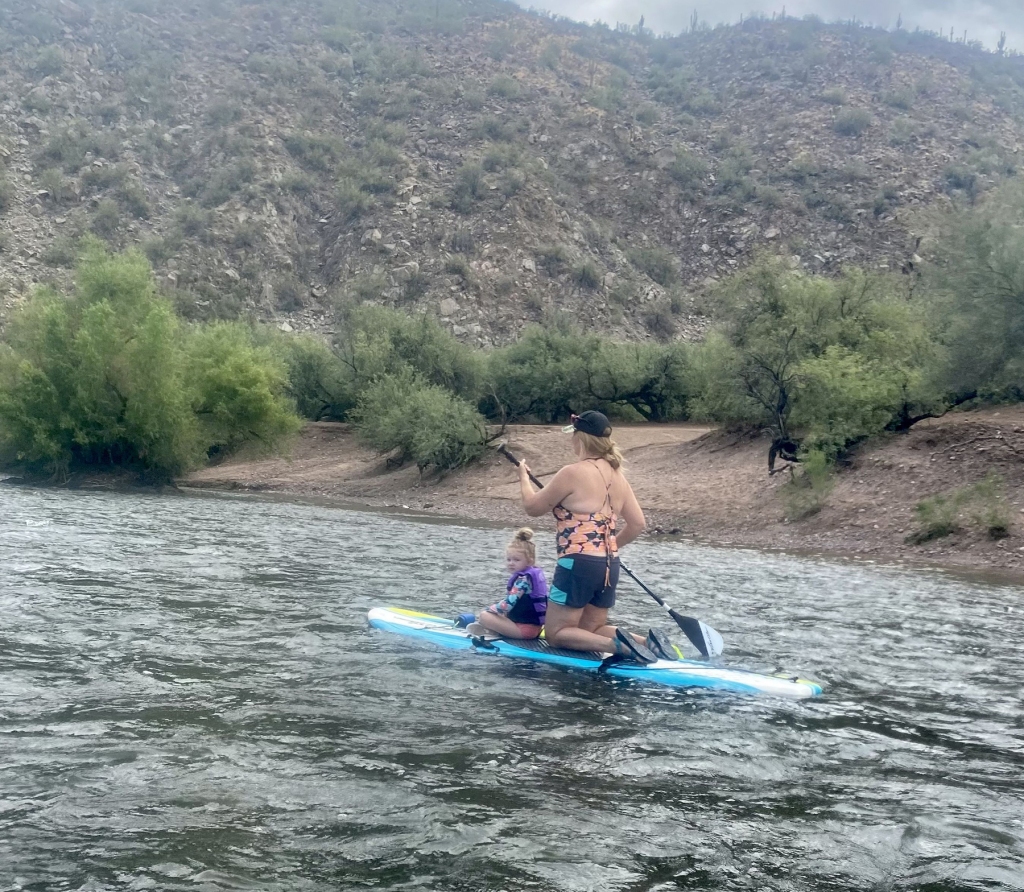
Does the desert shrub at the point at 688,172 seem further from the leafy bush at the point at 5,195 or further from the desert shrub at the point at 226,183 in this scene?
the leafy bush at the point at 5,195

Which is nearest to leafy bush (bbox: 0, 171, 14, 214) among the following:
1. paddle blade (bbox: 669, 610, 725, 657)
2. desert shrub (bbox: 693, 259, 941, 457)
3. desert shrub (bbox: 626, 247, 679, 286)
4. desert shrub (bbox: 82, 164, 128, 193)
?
desert shrub (bbox: 82, 164, 128, 193)

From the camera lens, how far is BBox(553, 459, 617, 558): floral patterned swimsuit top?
9742mm

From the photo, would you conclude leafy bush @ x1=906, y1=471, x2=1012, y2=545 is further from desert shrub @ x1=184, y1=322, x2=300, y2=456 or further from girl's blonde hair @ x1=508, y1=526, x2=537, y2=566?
desert shrub @ x1=184, y1=322, x2=300, y2=456

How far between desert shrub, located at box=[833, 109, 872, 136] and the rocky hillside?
18 centimetres

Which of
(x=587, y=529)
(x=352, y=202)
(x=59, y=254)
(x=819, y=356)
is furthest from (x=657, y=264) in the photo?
(x=587, y=529)

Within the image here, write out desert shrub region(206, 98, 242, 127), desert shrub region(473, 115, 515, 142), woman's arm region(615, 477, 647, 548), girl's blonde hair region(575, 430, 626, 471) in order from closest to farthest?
1. girl's blonde hair region(575, 430, 626, 471)
2. woman's arm region(615, 477, 647, 548)
3. desert shrub region(206, 98, 242, 127)
4. desert shrub region(473, 115, 515, 142)

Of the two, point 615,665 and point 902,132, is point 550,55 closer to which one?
point 902,132

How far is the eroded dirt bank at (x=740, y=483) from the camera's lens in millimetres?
22939

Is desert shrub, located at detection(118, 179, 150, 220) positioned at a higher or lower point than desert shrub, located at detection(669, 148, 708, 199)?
lower

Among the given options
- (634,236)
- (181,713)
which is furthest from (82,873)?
(634,236)

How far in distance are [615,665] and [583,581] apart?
836 mm

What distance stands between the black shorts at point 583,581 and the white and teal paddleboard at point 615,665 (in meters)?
0.52

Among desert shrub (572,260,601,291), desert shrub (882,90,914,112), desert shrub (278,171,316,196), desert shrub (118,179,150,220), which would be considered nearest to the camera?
desert shrub (572,260,601,291)

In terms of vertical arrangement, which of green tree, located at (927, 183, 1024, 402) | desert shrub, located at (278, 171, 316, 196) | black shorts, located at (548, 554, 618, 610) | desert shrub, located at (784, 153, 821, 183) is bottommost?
black shorts, located at (548, 554, 618, 610)
